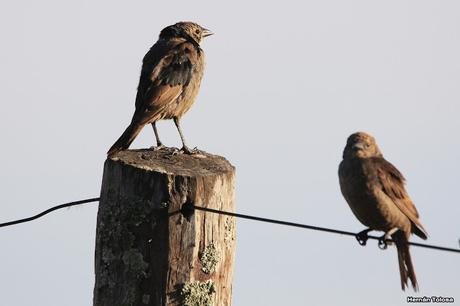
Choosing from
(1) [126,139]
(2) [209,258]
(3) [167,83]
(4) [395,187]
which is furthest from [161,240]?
(3) [167,83]

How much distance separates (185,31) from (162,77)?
137 cm

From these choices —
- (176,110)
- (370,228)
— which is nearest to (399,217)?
(370,228)

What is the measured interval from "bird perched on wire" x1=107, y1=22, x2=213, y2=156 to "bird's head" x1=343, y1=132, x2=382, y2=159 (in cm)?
152

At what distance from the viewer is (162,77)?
26.4ft

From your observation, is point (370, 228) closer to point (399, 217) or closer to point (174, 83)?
point (399, 217)

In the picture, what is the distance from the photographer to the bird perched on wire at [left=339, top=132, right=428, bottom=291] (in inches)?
242

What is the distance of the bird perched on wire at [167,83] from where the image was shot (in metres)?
7.82

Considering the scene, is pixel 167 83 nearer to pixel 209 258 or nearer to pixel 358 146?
pixel 358 146

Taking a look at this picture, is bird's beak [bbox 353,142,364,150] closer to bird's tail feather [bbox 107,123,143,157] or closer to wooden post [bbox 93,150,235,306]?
bird's tail feather [bbox 107,123,143,157]

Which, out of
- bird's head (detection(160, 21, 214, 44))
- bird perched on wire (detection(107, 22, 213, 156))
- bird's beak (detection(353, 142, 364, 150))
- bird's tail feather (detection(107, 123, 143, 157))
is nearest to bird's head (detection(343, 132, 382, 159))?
bird's beak (detection(353, 142, 364, 150))

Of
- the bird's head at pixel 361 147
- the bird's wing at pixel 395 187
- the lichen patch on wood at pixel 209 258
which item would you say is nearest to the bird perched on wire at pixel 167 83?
the bird's head at pixel 361 147

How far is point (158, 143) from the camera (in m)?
7.76

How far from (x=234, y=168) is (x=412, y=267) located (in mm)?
1758

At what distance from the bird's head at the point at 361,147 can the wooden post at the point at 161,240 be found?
1896 millimetres
